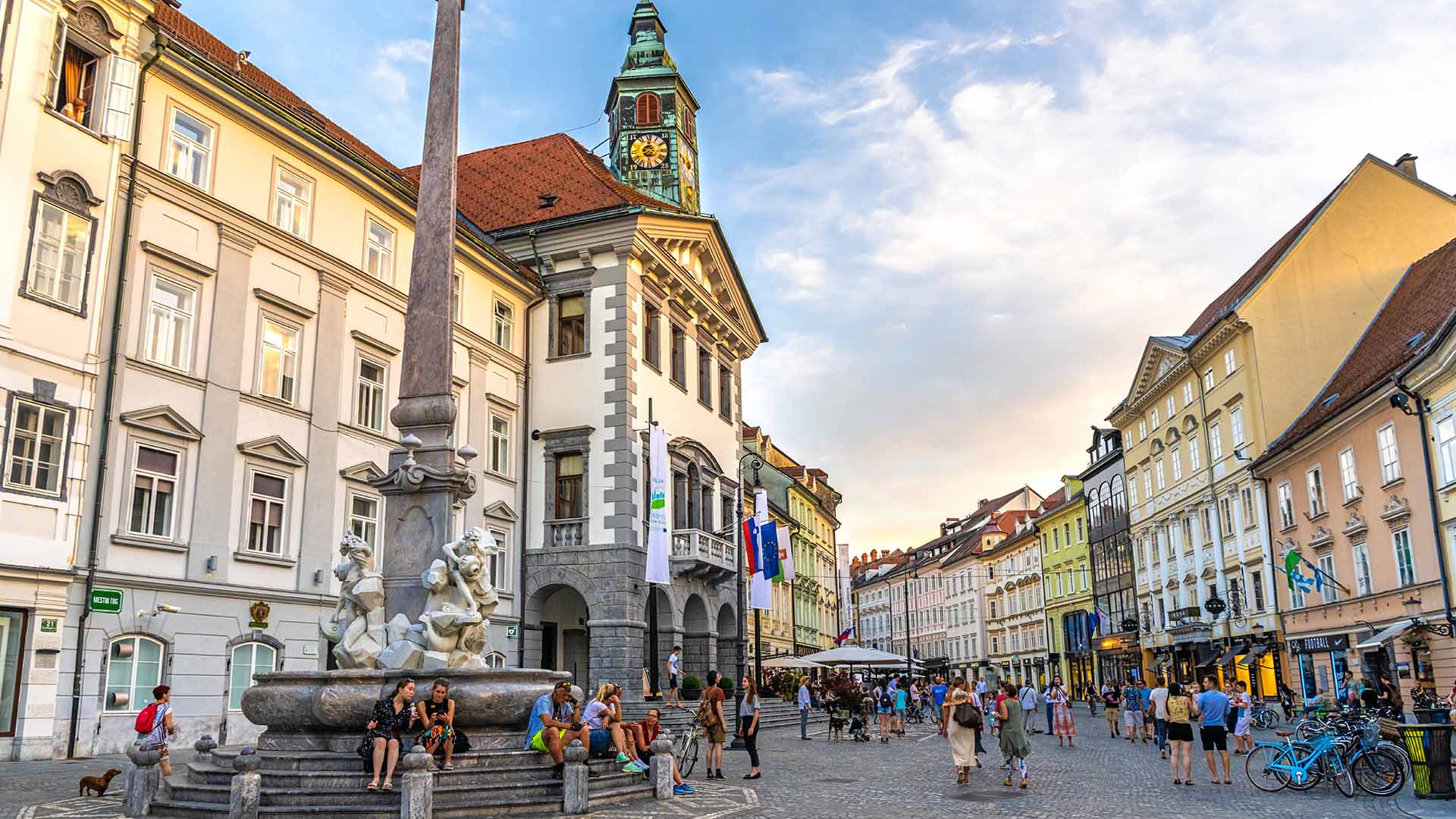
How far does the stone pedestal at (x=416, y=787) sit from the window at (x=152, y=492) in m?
10.9

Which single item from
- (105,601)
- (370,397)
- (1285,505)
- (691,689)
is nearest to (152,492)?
(105,601)

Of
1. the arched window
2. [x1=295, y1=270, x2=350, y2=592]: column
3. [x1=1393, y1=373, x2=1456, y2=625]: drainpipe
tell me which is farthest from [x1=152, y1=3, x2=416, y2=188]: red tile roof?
[x1=1393, y1=373, x2=1456, y2=625]: drainpipe

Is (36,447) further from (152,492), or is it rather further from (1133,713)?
(1133,713)

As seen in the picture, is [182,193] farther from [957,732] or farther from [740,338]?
[740,338]

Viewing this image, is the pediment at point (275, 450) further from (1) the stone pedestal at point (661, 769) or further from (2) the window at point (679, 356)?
(2) the window at point (679, 356)

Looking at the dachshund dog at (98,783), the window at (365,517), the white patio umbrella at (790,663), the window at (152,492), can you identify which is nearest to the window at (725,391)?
the white patio umbrella at (790,663)

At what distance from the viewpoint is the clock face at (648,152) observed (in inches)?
1812

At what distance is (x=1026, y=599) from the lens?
251 ft

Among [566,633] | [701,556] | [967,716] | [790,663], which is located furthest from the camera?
[790,663]

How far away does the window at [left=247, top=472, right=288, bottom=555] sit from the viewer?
21672 millimetres

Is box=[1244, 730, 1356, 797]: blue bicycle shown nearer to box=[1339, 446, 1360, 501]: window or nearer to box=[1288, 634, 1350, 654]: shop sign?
box=[1339, 446, 1360, 501]: window

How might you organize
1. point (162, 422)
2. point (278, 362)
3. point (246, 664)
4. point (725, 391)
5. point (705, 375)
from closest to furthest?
point (162, 422) < point (246, 664) < point (278, 362) < point (705, 375) < point (725, 391)

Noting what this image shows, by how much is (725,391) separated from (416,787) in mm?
29627

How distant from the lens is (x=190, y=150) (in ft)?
68.8
